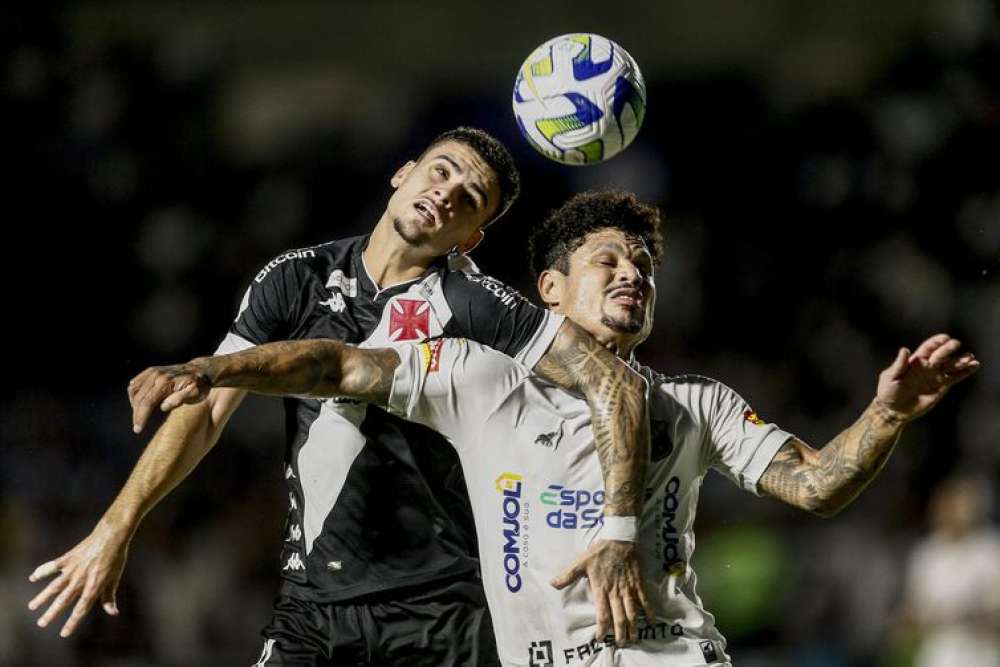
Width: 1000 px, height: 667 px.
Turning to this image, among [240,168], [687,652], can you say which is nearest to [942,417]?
[240,168]

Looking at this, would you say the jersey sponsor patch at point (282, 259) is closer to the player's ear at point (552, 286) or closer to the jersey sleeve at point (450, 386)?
the jersey sleeve at point (450, 386)

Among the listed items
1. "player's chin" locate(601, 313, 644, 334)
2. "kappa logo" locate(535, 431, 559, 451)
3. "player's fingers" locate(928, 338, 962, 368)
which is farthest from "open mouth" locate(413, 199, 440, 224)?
"player's fingers" locate(928, 338, 962, 368)

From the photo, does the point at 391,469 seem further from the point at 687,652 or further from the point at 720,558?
the point at 720,558

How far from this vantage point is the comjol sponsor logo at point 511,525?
14.5 ft

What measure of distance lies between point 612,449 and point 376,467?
0.92 m

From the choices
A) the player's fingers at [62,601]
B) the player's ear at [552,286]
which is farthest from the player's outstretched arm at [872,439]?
the player's fingers at [62,601]

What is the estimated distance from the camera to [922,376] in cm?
436

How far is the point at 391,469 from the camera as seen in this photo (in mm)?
4832

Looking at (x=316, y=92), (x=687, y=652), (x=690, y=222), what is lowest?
(x=687, y=652)

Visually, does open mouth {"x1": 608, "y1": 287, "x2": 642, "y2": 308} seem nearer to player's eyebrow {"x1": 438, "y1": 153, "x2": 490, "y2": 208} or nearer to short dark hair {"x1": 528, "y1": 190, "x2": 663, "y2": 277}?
short dark hair {"x1": 528, "y1": 190, "x2": 663, "y2": 277}

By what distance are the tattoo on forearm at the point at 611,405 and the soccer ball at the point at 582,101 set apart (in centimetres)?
86

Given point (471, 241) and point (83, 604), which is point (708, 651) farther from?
point (83, 604)

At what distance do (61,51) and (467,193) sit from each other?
7.75m

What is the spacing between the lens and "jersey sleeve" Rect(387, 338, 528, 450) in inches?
175
